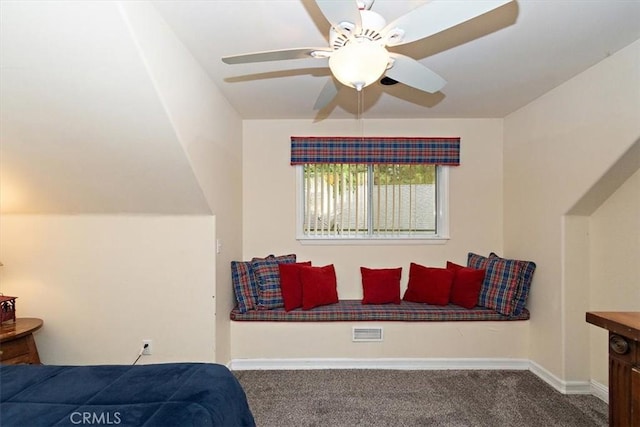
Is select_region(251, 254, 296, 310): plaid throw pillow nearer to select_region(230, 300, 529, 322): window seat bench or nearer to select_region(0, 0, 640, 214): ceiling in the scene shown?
select_region(230, 300, 529, 322): window seat bench

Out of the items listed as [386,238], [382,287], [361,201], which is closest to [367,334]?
[382,287]

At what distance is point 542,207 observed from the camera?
3.02 meters

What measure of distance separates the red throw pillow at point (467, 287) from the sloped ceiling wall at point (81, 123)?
235 centimetres

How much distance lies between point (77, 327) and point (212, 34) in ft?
8.05

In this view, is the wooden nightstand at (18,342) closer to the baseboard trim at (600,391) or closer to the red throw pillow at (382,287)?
the red throw pillow at (382,287)

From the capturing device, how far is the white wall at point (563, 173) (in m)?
2.28

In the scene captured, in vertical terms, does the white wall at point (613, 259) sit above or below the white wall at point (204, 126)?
below

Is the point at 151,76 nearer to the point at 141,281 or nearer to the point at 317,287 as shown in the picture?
the point at 141,281

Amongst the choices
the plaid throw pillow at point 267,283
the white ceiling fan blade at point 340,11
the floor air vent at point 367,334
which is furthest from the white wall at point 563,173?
the plaid throw pillow at point 267,283

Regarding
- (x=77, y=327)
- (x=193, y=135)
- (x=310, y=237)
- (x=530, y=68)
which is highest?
(x=530, y=68)

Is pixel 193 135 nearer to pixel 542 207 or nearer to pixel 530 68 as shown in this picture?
pixel 530 68

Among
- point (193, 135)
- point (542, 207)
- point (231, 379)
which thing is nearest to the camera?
point (231, 379)

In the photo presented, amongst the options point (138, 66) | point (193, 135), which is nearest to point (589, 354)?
point (193, 135)

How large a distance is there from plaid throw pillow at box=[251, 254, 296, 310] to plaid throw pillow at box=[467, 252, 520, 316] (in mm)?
1897
